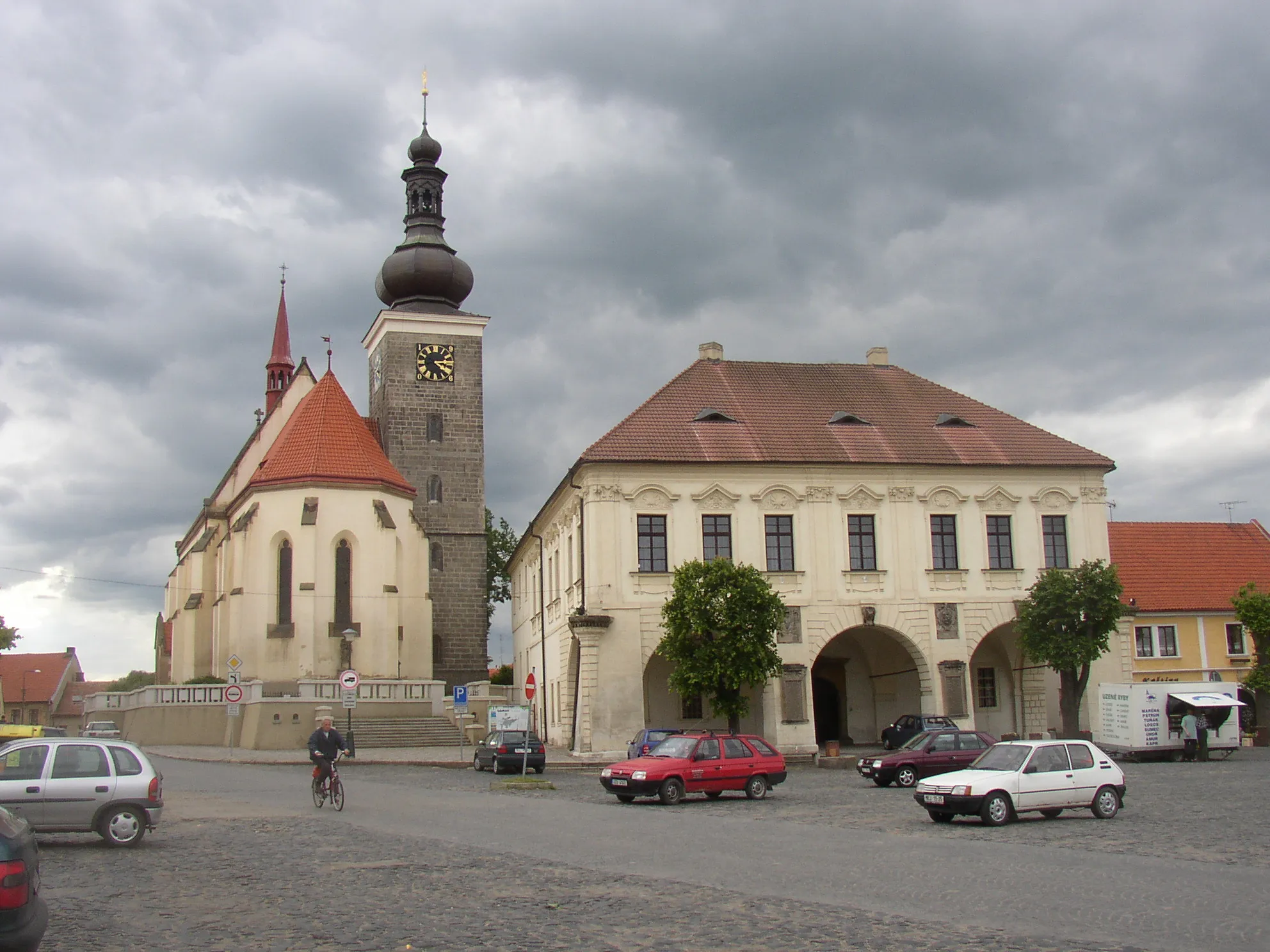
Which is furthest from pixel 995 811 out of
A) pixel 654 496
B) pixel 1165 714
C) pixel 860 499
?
pixel 860 499

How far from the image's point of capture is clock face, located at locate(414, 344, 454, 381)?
198 feet

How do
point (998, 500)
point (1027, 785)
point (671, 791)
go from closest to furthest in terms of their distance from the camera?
point (1027, 785)
point (671, 791)
point (998, 500)

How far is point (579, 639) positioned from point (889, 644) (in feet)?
36.9

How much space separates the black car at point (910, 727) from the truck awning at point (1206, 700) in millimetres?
6382

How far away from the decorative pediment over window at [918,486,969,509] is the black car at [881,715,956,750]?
311 inches

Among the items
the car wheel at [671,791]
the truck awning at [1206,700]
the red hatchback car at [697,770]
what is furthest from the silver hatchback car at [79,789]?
the truck awning at [1206,700]

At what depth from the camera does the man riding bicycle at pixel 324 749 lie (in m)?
21.4

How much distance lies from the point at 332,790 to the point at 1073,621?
24950 millimetres

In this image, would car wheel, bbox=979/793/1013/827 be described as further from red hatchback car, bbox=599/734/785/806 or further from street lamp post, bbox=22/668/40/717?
street lamp post, bbox=22/668/40/717

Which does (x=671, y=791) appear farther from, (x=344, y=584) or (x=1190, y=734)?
(x=344, y=584)

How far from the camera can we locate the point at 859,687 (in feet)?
145

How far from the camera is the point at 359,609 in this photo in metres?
51.1

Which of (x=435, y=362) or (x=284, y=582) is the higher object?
(x=435, y=362)

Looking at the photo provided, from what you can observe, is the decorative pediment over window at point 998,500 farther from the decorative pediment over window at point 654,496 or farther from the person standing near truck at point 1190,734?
A: the decorative pediment over window at point 654,496
